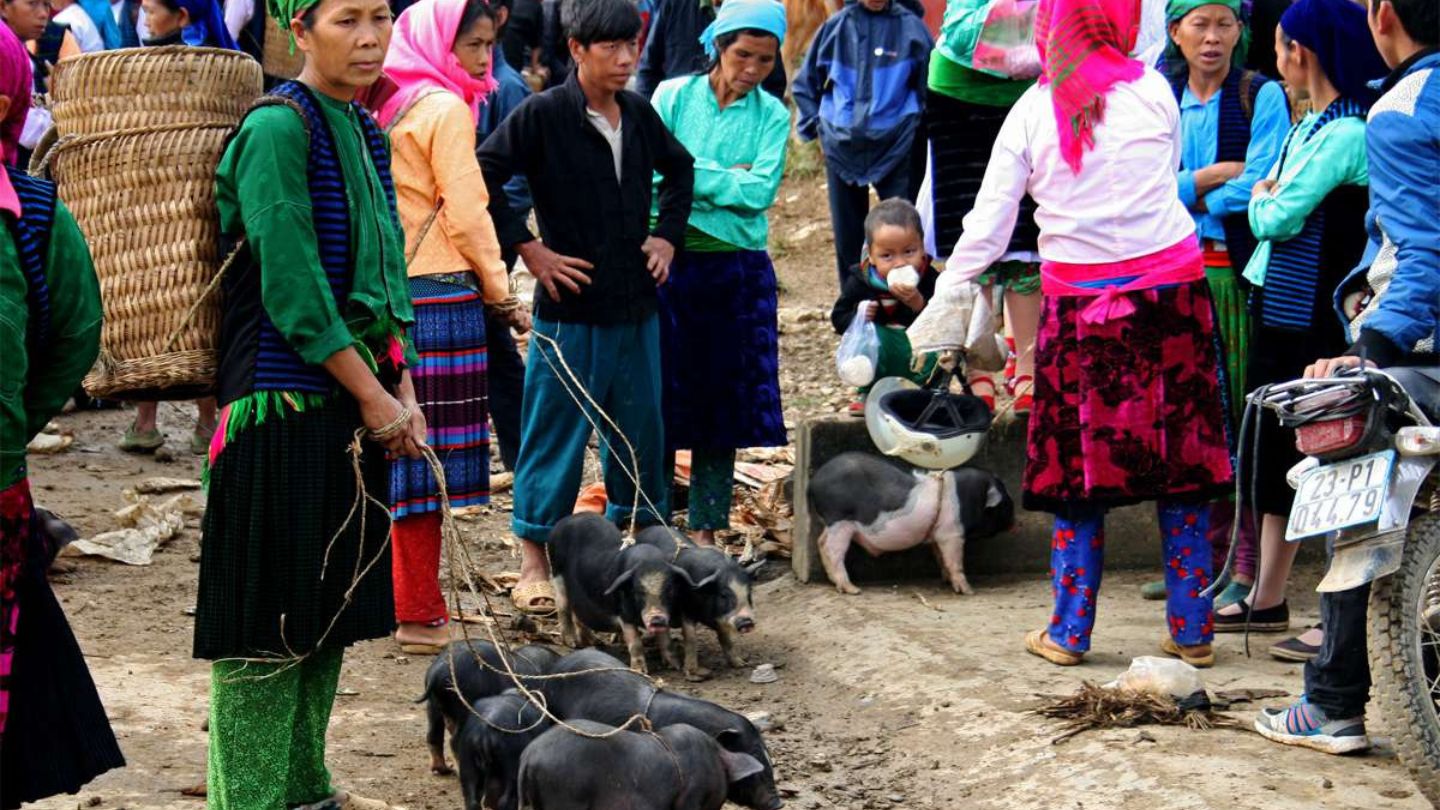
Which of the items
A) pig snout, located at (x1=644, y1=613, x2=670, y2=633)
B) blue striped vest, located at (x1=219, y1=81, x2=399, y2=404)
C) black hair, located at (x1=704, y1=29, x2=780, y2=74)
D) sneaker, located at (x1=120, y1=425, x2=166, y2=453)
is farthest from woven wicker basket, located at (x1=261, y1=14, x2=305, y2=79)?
blue striped vest, located at (x1=219, y1=81, x2=399, y2=404)

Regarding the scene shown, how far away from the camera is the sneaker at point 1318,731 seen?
15.2 ft

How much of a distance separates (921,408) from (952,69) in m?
1.78

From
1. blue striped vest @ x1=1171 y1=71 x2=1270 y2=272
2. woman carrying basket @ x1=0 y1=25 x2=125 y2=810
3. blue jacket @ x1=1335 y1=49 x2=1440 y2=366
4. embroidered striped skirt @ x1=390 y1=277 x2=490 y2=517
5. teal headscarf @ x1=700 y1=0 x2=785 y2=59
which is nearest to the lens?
woman carrying basket @ x1=0 y1=25 x2=125 y2=810

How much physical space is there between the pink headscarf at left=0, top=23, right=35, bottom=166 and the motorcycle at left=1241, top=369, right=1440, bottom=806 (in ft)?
9.96

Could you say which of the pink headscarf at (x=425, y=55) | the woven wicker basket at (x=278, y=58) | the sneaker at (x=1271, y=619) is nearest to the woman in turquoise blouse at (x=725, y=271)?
the pink headscarf at (x=425, y=55)

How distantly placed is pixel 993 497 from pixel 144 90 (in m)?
3.85

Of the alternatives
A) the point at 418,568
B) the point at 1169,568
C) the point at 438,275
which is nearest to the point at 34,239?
the point at 438,275

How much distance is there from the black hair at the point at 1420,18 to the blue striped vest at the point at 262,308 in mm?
2742

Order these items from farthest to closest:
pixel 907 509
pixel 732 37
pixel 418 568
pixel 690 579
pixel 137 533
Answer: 1. pixel 137 533
2. pixel 732 37
3. pixel 907 509
4. pixel 418 568
5. pixel 690 579

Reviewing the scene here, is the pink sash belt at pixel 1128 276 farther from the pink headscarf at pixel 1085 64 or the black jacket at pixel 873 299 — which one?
the black jacket at pixel 873 299

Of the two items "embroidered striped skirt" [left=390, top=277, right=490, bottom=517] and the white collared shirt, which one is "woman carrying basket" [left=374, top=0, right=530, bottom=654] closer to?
"embroidered striped skirt" [left=390, top=277, right=490, bottom=517]

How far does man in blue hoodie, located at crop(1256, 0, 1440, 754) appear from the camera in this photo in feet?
14.5

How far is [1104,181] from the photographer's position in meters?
5.48

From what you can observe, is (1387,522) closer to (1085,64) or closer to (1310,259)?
(1310,259)
